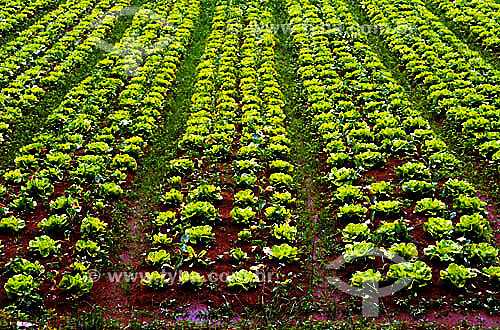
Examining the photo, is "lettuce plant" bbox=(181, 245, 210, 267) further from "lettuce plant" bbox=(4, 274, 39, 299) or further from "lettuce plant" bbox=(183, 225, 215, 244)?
"lettuce plant" bbox=(4, 274, 39, 299)

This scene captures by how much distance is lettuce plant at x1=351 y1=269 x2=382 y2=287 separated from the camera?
676 centimetres

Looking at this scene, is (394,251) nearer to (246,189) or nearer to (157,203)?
(246,189)

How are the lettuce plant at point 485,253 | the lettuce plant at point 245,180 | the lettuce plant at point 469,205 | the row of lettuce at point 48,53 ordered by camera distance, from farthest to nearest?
1. the row of lettuce at point 48,53
2. the lettuce plant at point 245,180
3. the lettuce plant at point 469,205
4. the lettuce plant at point 485,253

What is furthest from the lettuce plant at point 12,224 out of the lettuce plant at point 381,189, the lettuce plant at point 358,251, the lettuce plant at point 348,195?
the lettuce plant at point 381,189

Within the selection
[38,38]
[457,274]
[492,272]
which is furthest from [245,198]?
[38,38]

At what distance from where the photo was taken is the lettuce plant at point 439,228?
24.7 feet

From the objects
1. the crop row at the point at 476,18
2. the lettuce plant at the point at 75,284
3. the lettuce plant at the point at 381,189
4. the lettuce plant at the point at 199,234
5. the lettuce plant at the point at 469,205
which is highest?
the crop row at the point at 476,18

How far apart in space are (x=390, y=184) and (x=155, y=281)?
188 inches

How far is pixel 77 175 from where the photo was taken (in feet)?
30.2

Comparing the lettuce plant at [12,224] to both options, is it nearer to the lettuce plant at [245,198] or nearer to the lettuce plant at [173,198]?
the lettuce plant at [173,198]

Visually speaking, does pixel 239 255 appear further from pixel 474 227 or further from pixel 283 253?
pixel 474 227

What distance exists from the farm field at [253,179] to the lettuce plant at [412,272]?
2cm

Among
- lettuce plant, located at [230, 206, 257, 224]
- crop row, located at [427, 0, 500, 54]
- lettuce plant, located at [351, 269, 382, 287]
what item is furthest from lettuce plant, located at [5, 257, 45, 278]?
crop row, located at [427, 0, 500, 54]

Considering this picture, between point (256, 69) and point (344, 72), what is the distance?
2.60m
